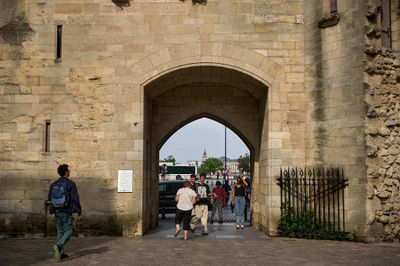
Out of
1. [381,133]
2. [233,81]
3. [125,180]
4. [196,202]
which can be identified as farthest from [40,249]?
[381,133]

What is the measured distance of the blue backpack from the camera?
679 centimetres

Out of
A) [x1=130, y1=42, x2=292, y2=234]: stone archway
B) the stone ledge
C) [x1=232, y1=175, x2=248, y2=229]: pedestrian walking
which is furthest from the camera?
[x1=232, y1=175, x2=248, y2=229]: pedestrian walking

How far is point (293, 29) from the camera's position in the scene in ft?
33.4

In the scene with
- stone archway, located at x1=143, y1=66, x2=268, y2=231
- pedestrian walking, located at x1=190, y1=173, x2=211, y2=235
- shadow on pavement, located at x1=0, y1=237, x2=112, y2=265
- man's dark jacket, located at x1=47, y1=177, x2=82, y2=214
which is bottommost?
shadow on pavement, located at x1=0, y1=237, x2=112, y2=265

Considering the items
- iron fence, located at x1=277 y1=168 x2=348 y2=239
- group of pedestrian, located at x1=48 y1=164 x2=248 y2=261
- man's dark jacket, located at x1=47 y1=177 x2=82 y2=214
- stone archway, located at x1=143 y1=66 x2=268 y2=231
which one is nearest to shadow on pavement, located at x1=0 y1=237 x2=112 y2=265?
group of pedestrian, located at x1=48 y1=164 x2=248 y2=261

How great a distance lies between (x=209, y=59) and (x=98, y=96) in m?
3.02

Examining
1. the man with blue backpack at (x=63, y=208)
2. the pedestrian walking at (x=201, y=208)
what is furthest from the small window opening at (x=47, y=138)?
the pedestrian walking at (x=201, y=208)

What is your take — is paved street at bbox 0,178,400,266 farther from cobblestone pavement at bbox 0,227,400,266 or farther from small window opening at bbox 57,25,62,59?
small window opening at bbox 57,25,62,59

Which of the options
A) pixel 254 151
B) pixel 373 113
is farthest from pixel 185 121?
pixel 373 113

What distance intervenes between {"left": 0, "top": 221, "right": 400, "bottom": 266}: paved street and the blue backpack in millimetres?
985

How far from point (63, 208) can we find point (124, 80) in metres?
4.22

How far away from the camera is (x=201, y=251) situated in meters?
7.72

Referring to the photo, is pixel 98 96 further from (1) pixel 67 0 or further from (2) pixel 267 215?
(2) pixel 267 215

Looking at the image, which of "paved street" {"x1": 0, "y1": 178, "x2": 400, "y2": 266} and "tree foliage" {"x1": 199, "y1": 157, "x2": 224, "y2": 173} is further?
"tree foliage" {"x1": 199, "y1": 157, "x2": 224, "y2": 173}
